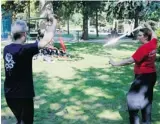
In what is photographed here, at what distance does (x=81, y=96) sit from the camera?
897cm

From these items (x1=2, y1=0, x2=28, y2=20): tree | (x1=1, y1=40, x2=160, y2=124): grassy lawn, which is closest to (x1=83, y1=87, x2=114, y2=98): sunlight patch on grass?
(x1=1, y1=40, x2=160, y2=124): grassy lawn

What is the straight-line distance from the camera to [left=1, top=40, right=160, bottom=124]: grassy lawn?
6988 mm

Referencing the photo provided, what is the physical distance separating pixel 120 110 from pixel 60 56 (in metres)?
10.8

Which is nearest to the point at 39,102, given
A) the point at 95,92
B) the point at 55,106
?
the point at 55,106

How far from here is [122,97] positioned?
8.80m

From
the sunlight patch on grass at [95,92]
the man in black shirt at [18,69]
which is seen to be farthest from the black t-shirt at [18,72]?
the sunlight patch on grass at [95,92]

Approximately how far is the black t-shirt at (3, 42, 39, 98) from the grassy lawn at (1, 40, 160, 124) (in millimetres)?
2327

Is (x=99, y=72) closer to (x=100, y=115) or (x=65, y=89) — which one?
(x=65, y=89)

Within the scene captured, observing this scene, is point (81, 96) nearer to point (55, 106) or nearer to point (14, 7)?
point (55, 106)

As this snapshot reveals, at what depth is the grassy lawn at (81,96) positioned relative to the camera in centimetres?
699

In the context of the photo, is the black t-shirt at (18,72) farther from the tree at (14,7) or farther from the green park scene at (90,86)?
the tree at (14,7)

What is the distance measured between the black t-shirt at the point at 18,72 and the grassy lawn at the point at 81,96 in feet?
7.64

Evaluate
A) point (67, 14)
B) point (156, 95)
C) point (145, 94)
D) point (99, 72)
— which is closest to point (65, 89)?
point (156, 95)

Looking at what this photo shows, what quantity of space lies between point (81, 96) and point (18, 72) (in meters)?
4.65
